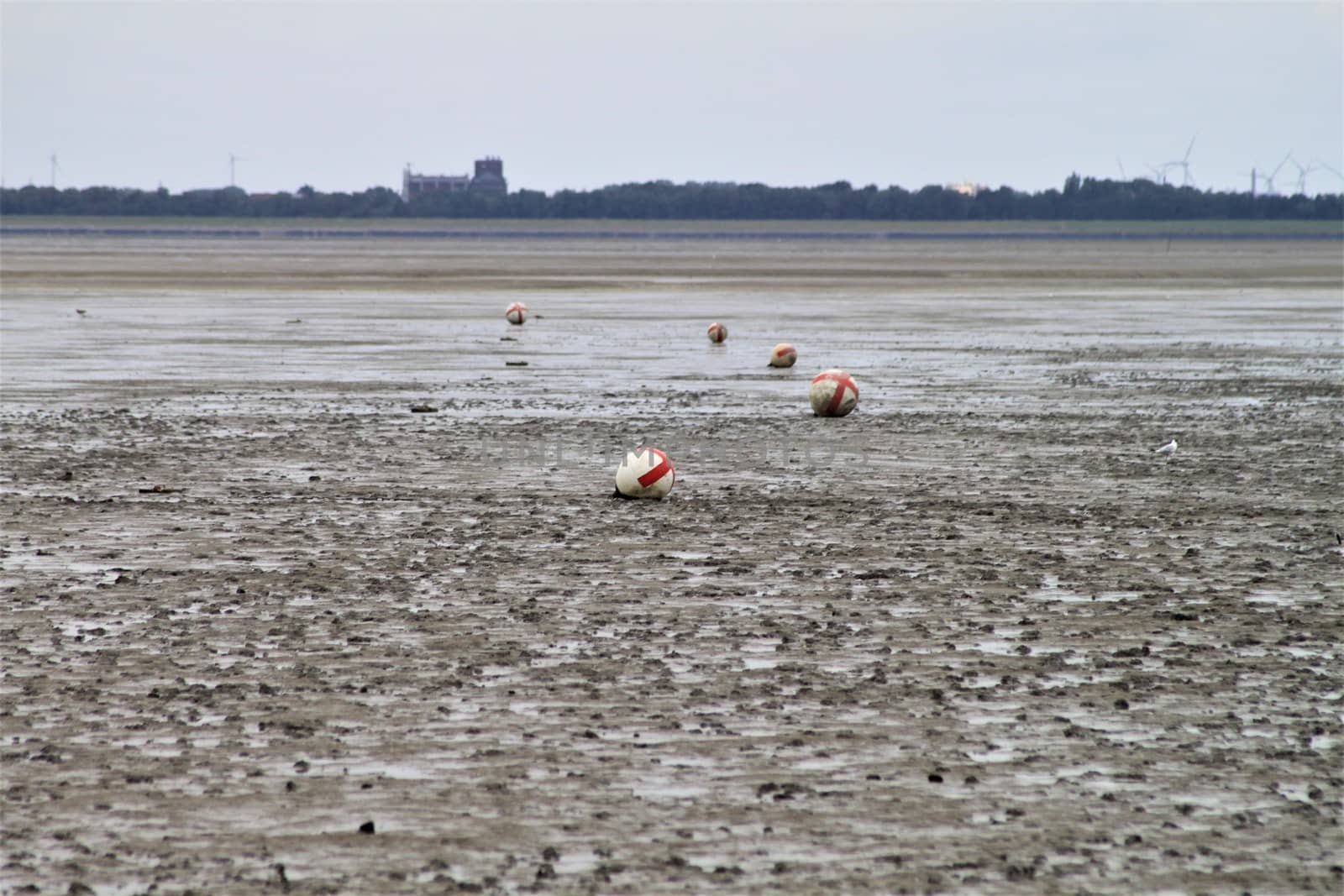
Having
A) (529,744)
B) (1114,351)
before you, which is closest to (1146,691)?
(529,744)

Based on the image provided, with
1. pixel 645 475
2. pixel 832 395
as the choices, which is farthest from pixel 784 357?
pixel 645 475

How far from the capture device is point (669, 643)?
8430 millimetres

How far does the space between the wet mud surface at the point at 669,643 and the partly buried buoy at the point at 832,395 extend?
0.25 metres

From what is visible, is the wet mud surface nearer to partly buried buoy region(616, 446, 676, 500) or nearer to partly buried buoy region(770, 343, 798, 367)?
partly buried buoy region(616, 446, 676, 500)

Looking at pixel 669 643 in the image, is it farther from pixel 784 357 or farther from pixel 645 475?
pixel 784 357

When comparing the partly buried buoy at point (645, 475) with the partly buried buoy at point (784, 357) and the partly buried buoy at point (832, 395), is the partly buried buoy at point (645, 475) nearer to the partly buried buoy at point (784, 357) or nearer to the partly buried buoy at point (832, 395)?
the partly buried buoy at point (832, 395)

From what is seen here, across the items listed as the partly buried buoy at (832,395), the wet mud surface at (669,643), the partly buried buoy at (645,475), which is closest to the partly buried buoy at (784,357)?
the wet mud surface at (669,643)

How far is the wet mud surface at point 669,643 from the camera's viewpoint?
222 inches

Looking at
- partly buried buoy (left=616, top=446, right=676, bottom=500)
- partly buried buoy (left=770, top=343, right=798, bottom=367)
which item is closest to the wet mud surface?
partly buried buoy (left=616, top=446, right=676, bottom=500)

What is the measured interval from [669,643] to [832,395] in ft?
36.5

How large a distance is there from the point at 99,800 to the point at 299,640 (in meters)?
2.44

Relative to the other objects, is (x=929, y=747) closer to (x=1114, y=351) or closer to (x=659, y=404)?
(x=659, y=404)

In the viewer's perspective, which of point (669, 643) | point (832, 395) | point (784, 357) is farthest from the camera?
point (784, 357)

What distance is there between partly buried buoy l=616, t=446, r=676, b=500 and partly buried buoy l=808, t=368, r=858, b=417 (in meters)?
6.37
